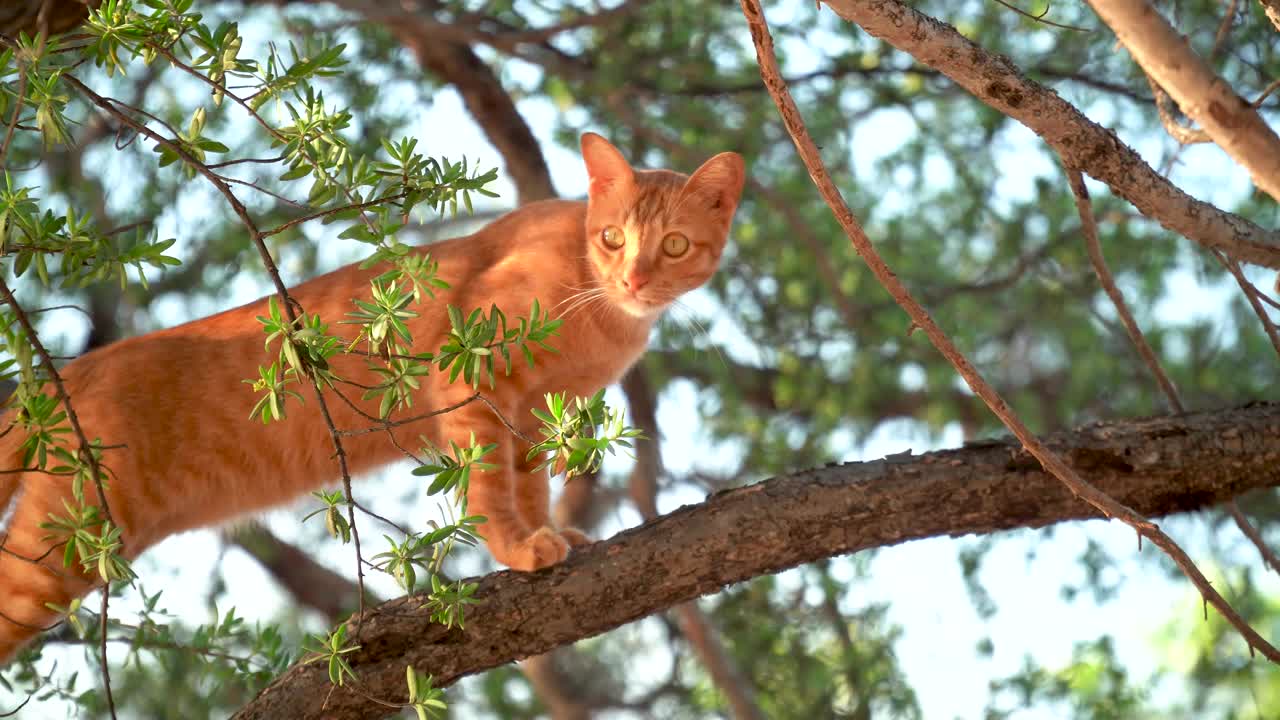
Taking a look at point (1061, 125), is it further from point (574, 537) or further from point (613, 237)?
point (574, 537)

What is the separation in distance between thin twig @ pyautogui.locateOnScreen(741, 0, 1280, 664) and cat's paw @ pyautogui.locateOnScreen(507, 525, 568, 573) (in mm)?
903

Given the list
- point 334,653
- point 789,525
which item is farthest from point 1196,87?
point 334,653

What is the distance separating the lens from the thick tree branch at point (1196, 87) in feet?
4.65

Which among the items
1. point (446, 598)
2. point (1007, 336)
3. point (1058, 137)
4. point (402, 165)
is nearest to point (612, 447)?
point (446, 598)

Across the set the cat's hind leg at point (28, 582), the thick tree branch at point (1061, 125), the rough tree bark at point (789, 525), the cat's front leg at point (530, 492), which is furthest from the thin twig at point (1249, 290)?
the cat's hind leg at point (28, 582)

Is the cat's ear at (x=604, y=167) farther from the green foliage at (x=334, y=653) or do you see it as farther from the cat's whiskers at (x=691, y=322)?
the green foliage at (x=334, y=653)

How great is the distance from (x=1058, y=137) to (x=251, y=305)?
1881 mm

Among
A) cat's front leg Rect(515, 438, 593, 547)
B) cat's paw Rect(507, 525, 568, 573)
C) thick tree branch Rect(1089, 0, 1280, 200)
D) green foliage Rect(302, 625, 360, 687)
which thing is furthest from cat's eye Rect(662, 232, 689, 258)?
thick tree branch Rect(1089, 0, 1280, 200)

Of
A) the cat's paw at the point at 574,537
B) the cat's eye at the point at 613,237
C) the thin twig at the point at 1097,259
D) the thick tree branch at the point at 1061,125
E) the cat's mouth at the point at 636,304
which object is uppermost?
the cat's eye at the point at 613,237

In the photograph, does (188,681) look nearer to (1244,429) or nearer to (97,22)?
(97,22)

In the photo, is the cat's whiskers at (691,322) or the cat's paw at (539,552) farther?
the cat's whiskers at (691,322)

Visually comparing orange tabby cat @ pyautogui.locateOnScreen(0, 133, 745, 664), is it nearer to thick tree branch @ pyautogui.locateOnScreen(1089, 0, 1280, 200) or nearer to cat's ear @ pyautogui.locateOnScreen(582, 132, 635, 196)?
cat's ear @ pyautogui.locateOnScreen(582, 132, 635, 196)

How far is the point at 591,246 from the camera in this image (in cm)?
291

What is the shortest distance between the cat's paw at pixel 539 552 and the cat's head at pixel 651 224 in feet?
2.30
